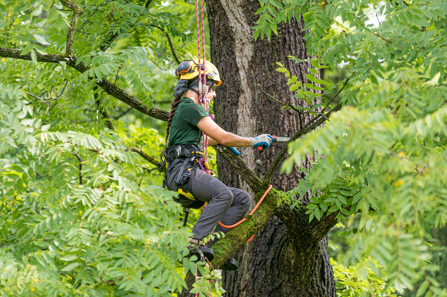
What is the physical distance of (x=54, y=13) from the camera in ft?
8.35

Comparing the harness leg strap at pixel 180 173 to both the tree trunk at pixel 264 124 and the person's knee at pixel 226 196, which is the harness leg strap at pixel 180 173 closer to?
the person's knee at pixel 226 196

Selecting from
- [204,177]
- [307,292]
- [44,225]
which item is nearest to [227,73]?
[204,177]

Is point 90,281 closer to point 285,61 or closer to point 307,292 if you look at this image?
point 307,292

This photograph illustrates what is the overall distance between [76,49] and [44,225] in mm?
3240

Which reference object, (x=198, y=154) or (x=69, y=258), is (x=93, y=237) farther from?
(x=198, y=154)

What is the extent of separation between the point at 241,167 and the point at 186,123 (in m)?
0.62

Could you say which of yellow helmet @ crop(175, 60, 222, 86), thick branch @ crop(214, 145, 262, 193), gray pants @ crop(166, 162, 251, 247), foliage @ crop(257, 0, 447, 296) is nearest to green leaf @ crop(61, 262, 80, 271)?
gray pants @ crop(166, 162, 251, 247)

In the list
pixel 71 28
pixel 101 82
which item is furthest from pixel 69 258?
pixel 101 82

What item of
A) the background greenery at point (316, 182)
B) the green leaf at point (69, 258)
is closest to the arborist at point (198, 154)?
the background greenery at point (316, 182)

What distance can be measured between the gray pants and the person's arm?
0.32m

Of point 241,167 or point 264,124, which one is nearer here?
point 241,167

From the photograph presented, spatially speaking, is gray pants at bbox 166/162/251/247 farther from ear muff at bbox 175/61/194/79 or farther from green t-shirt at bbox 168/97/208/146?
ear muff at bbox 175/61/194/79

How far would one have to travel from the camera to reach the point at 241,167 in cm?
382

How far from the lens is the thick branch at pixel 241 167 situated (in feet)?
12.5
